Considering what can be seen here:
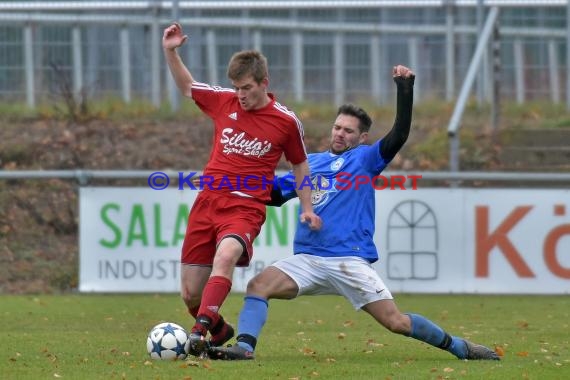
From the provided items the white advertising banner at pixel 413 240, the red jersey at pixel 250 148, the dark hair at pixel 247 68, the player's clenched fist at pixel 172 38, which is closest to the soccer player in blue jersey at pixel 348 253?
the red jersey at pixel 250 148

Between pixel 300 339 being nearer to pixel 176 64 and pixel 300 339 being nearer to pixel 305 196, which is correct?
pixel 305 196

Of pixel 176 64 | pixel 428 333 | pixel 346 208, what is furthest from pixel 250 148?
pixel 428 333

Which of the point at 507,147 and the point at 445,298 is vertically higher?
the point at 507,147

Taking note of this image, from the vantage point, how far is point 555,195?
14820mm

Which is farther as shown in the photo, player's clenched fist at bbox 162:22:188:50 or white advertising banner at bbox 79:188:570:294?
white advertising banner at bbox 79:188:570:294

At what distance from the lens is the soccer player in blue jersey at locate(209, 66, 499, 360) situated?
826 cm

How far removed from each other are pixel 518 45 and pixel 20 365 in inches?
499

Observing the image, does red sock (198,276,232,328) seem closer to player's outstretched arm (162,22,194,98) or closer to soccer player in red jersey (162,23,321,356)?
soccer player in red jersey (162,23,321,356)

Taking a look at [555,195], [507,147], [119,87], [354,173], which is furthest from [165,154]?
[354,173]

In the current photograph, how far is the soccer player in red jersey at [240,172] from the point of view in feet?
27.1

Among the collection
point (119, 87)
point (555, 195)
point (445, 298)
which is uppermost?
point (119, 87)

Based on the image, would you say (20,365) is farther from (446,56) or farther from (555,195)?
(446,56)

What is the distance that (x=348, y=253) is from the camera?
27.5ft

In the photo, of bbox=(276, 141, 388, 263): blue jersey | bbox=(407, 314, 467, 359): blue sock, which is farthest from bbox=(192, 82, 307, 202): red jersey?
bbox=(407, 314, 467, 359): blue sock
